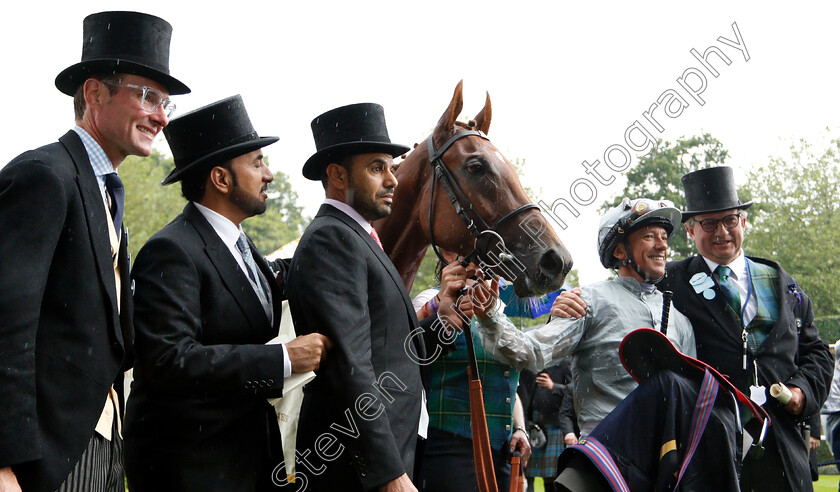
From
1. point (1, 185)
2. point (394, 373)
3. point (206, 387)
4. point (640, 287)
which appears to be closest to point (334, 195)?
point (394, 373)

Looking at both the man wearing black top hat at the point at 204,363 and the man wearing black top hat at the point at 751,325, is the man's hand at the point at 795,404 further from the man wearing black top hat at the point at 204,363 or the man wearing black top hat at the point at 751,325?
the man wearing black top hat at the point at 204,363

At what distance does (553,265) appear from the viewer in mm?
4324

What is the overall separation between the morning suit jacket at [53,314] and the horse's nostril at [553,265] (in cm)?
233

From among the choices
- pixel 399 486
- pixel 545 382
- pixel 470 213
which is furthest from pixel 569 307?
pixel 545 382

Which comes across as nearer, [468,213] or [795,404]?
[468,213]

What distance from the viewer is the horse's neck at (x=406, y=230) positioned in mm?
4891

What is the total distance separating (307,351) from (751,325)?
141 inches

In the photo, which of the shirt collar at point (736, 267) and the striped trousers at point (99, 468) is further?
the shirt collar at point (736, 267)

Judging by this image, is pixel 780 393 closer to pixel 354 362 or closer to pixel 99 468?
pixel 354 362

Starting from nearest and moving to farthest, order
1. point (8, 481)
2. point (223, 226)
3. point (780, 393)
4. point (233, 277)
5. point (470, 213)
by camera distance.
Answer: point (8, 481) < point (233, 277) < point (223, 226) < point (470, 213) < point (780, 393)

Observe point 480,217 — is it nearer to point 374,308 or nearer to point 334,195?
point 334,195

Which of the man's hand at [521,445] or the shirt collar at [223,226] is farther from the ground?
the shirt collar at [223,226]

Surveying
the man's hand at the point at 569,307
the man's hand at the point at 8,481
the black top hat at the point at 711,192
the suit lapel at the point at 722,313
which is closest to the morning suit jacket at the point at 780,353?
the suit lapel at the point at 722,313

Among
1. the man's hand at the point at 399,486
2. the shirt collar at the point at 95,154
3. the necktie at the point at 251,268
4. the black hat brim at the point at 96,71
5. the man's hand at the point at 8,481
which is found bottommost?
→ the man's hand at the point at 399,486
